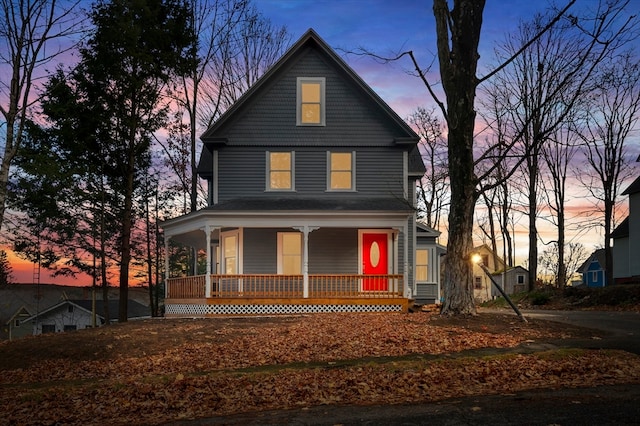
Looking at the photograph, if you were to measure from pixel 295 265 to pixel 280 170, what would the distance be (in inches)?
146

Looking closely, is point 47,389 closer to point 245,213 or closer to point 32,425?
point 32,425

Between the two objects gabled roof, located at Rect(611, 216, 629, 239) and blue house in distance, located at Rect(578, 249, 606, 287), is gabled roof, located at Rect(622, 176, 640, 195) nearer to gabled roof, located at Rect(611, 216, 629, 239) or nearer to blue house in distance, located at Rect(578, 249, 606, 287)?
gabled roof, located at Rect(611, 216, 629, 239)

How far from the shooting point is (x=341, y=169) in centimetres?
2444

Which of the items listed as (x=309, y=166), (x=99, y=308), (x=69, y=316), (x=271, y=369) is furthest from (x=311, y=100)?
(x=69, y=316)

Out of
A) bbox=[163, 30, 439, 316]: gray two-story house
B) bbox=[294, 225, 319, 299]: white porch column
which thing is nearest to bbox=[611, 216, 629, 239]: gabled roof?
bbox=[163, 30, 439, 316]: gray two-story house

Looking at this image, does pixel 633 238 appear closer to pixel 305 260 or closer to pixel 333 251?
pixel 333 251

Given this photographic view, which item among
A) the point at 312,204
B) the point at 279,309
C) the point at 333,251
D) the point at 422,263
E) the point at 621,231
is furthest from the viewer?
the point at 621,231

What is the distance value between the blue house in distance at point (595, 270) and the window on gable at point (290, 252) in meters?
41.6

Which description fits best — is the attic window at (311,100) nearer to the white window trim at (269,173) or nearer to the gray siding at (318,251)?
the white window trim at (269,173)

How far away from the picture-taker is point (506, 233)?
4731 centimetres

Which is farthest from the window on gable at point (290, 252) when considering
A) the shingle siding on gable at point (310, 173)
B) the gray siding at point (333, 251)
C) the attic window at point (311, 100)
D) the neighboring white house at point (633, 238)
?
the neighboring white house at point (633, 238)

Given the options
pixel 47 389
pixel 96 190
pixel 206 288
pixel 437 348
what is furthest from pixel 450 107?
pixel 96 190

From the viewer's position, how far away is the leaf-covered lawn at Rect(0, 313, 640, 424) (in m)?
8.88

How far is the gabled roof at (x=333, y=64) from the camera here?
23.8 metres
